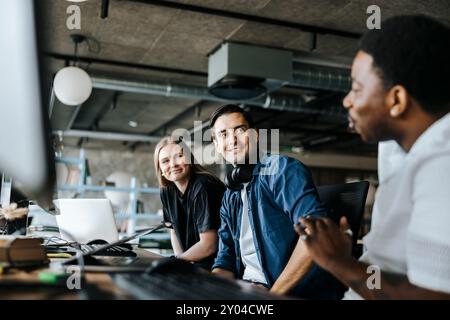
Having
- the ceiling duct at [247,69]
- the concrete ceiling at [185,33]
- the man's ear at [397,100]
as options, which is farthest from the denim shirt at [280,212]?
the ceiling duct at [247,69]

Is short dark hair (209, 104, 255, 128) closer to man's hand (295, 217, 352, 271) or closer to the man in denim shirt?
the man in denim shirt

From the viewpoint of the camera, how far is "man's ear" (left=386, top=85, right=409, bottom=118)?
2.52 ft

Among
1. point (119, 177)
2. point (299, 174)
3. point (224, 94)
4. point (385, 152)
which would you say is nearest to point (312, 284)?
point (299, 174)

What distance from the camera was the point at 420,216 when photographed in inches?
25.4

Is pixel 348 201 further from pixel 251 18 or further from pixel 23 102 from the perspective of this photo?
pixel 251 18

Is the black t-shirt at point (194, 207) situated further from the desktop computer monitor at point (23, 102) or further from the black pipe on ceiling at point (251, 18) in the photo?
the black pipe on ceiling at point (251, 18)

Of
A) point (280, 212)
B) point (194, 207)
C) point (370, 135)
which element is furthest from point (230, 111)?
point (370, 135)

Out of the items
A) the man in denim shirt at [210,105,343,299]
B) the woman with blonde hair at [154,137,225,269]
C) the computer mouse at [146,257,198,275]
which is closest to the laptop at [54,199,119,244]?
the woman with blonde hair at [154,137,225,269]

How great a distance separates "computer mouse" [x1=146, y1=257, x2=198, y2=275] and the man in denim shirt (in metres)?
0.43

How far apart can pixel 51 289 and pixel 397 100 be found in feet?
2.46

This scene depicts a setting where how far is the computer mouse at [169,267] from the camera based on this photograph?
0.91 metres

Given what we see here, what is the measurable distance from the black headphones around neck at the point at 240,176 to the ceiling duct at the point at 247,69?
334 centimetres

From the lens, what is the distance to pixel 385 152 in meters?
0.96

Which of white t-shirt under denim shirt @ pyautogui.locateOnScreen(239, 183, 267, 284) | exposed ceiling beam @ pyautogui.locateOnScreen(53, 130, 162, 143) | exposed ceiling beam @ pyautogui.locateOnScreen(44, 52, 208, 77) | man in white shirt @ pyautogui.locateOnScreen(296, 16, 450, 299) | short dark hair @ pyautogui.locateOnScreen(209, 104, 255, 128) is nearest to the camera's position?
man in white shirt @ pyautogui.locateOnScreen(296, 16, 450, 299)
